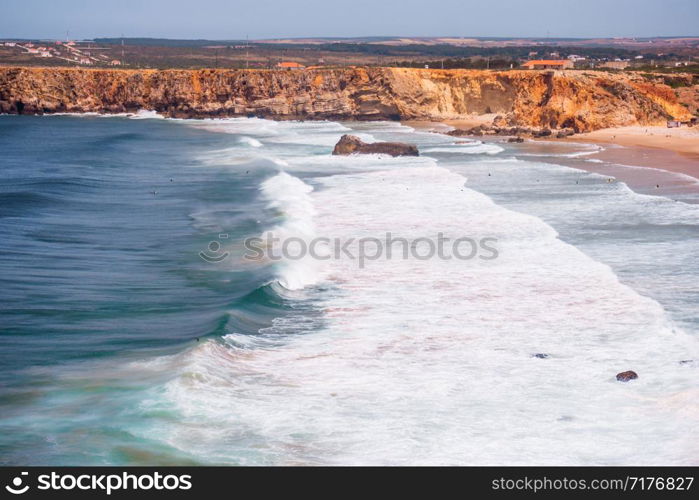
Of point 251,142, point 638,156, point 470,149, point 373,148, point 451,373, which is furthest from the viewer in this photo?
point 251,142

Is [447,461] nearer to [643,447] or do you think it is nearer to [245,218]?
[643,447]

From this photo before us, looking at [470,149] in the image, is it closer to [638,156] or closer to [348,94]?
[638,156]

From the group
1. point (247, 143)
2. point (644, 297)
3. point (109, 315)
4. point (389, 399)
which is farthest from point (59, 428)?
point (247, 143)

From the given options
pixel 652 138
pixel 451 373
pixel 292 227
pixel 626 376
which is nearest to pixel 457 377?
pixel 451 373

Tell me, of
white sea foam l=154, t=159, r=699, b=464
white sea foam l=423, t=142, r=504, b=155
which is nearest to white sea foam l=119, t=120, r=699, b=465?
white sea foam l=154, t=159, r=699, b=464

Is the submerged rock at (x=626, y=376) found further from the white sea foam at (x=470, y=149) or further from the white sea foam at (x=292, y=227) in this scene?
the white sea foam at (x=470, y=149)

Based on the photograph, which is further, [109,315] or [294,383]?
[109,315]
